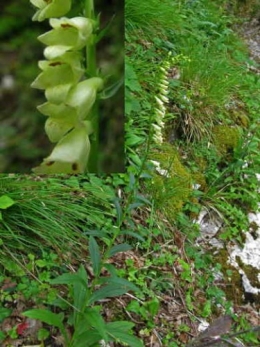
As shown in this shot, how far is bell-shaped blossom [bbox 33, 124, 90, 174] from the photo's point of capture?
5.47ft

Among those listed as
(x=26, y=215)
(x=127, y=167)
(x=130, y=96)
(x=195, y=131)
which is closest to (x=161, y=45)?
(x=195, y=131)

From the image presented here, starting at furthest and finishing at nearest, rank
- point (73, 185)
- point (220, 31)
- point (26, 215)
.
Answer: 1. point (220, 31)
2. point (73, 185)
3. point (26, 215)

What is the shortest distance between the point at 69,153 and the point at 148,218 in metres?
0.80

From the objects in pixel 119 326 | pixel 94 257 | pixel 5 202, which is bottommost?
pixel 119 326

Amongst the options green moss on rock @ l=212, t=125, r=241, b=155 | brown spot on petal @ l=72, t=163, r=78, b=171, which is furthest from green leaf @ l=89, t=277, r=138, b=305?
green moss on rock @ l=212, t=125, r=241, b=155

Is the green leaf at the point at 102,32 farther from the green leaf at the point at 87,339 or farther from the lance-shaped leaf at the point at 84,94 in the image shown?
the green leaf at the point at 87,339

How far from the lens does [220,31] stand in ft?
13.3

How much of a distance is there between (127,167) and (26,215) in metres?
0.51

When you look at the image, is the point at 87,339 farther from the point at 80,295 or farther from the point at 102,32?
the point at 102,32

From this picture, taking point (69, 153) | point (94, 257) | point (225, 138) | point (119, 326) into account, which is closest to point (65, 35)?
point (69, 153)

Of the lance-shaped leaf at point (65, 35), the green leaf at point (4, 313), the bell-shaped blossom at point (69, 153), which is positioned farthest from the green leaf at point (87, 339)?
the lance-shaped leaf at point (65, 35)

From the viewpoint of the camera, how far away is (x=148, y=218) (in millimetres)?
2410

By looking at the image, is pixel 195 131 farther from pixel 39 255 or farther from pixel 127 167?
pixel 39 255

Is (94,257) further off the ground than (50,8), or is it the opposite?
(50,8)
